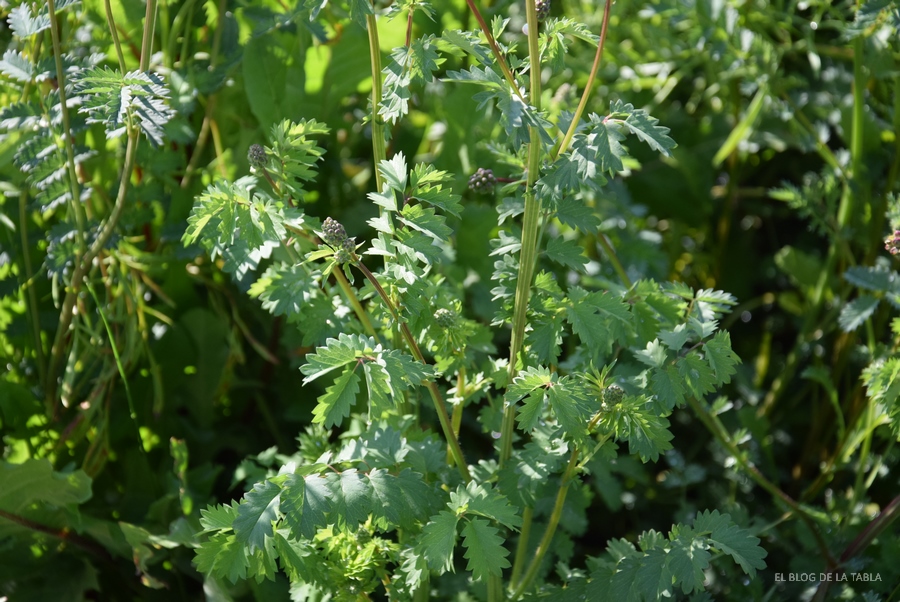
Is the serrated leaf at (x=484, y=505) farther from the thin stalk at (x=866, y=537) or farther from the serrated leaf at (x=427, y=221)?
the thin stalk at (x=866, y=537)

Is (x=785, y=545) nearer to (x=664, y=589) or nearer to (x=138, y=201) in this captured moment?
(x=664, y=589)

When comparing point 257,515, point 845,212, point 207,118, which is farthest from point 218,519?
point 845,212

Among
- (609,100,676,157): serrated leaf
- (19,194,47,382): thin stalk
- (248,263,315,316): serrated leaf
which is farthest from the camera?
(19,194,47,382): thin stalk

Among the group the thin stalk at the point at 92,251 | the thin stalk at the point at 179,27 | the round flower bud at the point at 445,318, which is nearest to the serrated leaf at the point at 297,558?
the round flower bud at the point at 445,318

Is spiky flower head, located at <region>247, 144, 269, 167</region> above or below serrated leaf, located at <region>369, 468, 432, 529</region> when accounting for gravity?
above

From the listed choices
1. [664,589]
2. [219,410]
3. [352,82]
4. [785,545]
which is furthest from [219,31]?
[785,545]

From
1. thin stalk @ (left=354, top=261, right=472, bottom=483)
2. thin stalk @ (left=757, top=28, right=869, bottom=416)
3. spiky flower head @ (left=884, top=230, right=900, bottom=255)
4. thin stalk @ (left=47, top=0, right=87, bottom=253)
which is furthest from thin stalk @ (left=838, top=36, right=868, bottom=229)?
thin stalk @ (left=47, top=0, right=87, bottom=253)

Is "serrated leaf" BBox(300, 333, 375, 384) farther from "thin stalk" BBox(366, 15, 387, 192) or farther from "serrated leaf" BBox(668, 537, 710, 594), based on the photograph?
"serrated leaf" BBox(668, 537, 710, 594)
